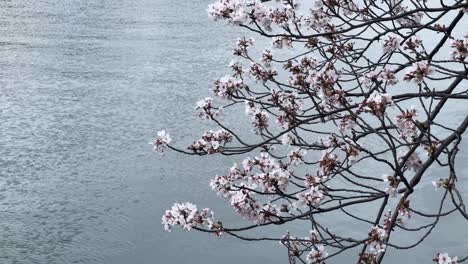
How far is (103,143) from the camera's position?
14.9m

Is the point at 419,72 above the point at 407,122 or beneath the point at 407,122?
above

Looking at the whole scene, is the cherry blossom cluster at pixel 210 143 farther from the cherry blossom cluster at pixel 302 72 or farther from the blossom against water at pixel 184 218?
the cherry blossom cluster at pixel 302 72

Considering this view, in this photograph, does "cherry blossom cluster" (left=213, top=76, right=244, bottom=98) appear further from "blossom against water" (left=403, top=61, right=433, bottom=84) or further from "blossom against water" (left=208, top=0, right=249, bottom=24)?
"blossom against water" (left=403, top=61, right=433, bottom=84)

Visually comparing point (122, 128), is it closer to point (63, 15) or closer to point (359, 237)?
point (359, 237)

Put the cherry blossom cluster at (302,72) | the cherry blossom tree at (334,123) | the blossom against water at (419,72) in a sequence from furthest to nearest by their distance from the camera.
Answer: the cherry blossom cluster at (302,72) → the cherry blossom tree at (334,123) → the blossom against water at (419,72)

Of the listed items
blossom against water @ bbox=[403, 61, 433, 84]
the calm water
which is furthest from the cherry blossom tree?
the calm water

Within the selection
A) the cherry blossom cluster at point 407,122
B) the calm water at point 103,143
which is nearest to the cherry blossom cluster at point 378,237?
the cherry blossom cluster at point 407,122

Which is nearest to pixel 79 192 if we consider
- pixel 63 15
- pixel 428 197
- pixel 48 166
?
pixel 48 166

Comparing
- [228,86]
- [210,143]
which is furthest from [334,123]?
[210,143]

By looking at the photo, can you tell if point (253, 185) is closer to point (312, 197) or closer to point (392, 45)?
point (312, 197)

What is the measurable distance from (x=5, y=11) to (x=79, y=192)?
2447cm

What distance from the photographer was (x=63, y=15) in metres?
32.9

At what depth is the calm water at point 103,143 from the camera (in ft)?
34.2

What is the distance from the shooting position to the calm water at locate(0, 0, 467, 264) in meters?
10.4
